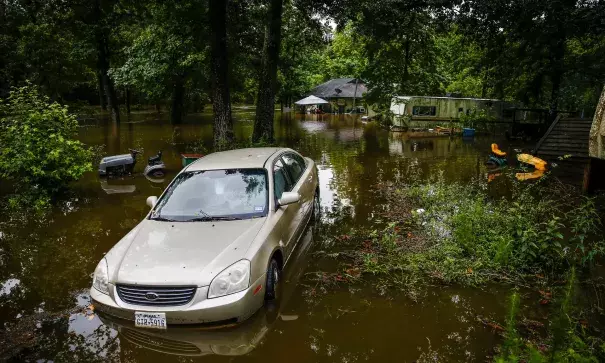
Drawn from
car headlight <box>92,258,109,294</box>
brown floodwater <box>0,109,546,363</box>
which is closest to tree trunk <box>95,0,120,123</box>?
brown floodwater <box>0,109,546,363</box>

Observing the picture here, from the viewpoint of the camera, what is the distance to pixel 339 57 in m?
58.2

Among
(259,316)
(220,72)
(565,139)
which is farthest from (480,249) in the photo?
(565,139)

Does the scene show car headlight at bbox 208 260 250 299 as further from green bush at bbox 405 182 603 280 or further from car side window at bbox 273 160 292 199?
green bush at bbox 405 182 603 280

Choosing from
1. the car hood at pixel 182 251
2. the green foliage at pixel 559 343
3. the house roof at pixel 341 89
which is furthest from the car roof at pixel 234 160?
the house roof at pixel 341 89

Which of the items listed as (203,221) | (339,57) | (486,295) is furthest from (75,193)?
(339,57)

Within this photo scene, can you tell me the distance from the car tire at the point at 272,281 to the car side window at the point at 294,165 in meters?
1.94

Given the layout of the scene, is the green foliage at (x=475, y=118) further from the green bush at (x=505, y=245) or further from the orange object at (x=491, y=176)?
the green bush at (x=505, y=245)

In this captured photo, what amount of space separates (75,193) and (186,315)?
8.13 metres

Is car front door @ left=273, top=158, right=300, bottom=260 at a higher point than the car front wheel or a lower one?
higher

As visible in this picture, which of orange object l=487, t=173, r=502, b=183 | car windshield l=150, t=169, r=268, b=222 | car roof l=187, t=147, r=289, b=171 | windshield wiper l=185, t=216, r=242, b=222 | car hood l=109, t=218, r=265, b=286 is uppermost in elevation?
car roof l=187, t=147, r=289, b=171

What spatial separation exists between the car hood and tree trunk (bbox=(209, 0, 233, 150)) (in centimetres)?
805

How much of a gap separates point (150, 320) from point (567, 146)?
14.7 m

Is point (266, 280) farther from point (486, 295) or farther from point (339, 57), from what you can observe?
point (339, 57)

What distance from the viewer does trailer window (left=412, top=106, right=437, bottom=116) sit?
2722 cm
